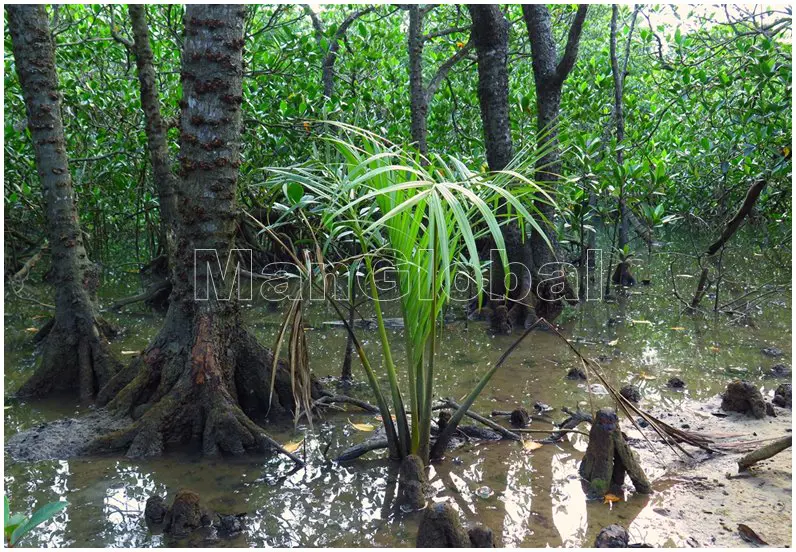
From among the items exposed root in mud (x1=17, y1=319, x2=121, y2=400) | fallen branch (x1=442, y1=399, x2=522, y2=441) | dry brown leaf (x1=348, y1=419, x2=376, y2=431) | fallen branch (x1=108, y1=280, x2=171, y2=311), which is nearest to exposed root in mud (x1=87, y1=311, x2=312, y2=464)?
dry brown leaf (x1=348, y1=419, x2=376, y2=431)

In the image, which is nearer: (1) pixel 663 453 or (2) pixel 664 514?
(2) pixel 664 514

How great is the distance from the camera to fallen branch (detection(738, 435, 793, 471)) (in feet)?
8.61

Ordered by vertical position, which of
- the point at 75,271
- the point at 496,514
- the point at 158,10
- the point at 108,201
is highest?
the point at 158,10

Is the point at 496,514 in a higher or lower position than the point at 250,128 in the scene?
lower

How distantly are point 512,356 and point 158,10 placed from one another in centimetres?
665

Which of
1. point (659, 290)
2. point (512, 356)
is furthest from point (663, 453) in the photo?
point (659, 290)

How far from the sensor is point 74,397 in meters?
4.11

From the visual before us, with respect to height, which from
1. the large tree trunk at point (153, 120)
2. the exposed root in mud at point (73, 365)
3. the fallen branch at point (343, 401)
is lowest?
the fallen branch at point (343, 401)

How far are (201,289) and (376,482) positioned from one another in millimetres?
1300

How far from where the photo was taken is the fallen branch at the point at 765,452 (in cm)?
262

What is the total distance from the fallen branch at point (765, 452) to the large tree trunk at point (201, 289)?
Answer: 205 centimetres

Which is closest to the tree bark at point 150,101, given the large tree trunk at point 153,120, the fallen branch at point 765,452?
the large tree trunk at point 153,120

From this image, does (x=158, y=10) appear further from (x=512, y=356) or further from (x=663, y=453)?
(x=663, y=453)

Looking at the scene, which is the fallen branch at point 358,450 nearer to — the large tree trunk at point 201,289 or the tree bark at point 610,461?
the large tree trunk at point 201,289
